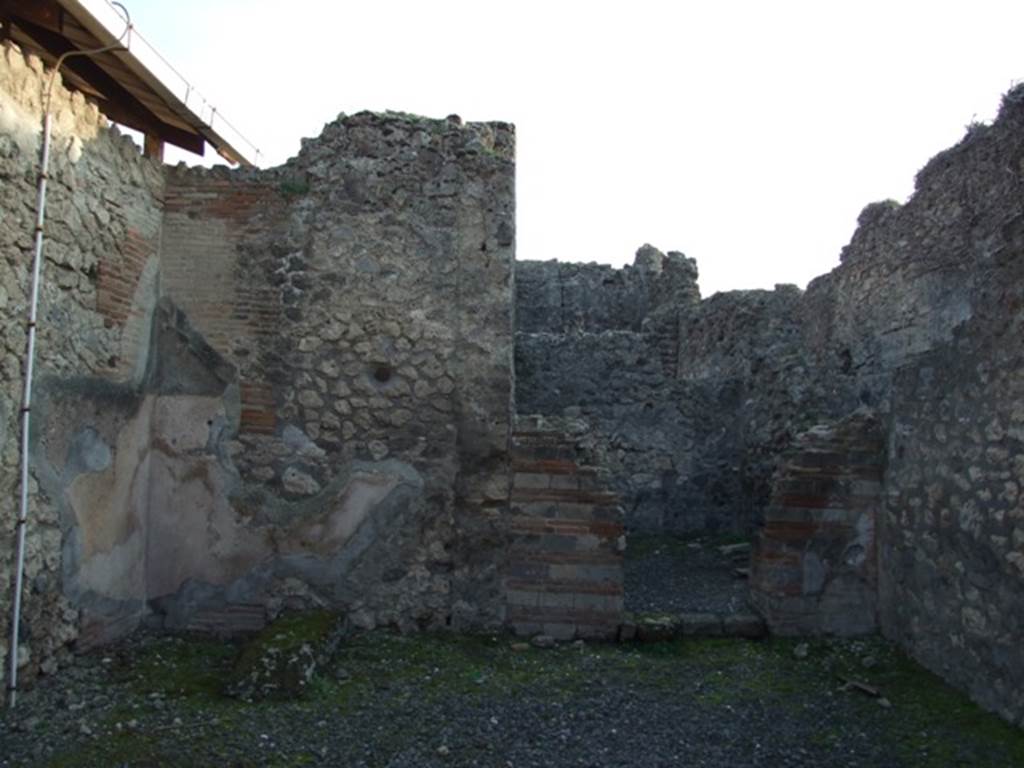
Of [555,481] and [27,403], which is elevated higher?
[27,403]

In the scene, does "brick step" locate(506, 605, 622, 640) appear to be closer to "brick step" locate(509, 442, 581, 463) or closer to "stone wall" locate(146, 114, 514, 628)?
"stone wall" locate(146, 114, 514, 628)

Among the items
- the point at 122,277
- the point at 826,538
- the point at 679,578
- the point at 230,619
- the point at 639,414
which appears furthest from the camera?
the point at 639,414

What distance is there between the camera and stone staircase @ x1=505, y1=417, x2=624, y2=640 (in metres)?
5.62

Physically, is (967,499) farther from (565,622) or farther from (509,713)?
(509,713)

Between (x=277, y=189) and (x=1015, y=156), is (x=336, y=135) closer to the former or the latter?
(x=277, y=189)

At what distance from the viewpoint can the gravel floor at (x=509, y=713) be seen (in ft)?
12.7

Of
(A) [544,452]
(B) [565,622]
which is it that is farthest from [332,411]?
(B) [565,622]

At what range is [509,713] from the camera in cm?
440

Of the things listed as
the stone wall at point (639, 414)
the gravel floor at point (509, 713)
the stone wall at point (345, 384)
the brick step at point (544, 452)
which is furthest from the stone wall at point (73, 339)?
A: the stone wall at point (639, 414)

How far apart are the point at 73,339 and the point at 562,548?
325 cm

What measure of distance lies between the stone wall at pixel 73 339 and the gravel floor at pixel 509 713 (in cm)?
51

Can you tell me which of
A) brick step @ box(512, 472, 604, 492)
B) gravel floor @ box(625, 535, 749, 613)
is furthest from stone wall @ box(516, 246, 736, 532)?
brick step @ box(512, 472, 604, 492)

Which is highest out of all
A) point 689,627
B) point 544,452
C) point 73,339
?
point 73,339

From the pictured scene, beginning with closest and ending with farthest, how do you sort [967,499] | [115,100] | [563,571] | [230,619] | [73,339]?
[967,499] → [73,339] → [230,619] → [563,571] → [115,100]
